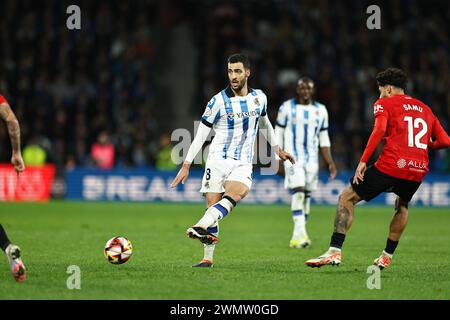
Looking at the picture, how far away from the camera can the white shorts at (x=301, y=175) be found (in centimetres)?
1334

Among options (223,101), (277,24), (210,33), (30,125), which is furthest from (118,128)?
(223,101)

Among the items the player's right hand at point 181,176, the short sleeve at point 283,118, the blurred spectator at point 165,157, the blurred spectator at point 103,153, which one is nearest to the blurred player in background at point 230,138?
the player's right hand at point 181,176

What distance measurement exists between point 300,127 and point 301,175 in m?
0.77

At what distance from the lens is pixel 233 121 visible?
380 inches

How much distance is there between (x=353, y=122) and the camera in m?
24.4

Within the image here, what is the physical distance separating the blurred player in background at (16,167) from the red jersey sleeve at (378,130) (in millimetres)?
Result: 3614

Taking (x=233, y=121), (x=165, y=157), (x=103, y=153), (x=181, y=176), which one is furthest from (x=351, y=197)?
(x=103, y=153)

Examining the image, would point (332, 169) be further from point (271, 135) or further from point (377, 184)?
point (377, 184)

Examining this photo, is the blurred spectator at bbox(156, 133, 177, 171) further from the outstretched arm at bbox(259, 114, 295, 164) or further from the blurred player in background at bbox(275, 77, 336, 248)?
the outstretched arm at bbox(259, 114, 295, 164)

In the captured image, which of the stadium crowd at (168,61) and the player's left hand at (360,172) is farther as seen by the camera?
the stadium crowd at (168,61)

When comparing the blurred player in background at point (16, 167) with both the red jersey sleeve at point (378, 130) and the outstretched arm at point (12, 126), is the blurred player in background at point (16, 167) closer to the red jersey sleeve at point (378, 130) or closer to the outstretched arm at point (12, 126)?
the outstretched arm at point (12, 126)
